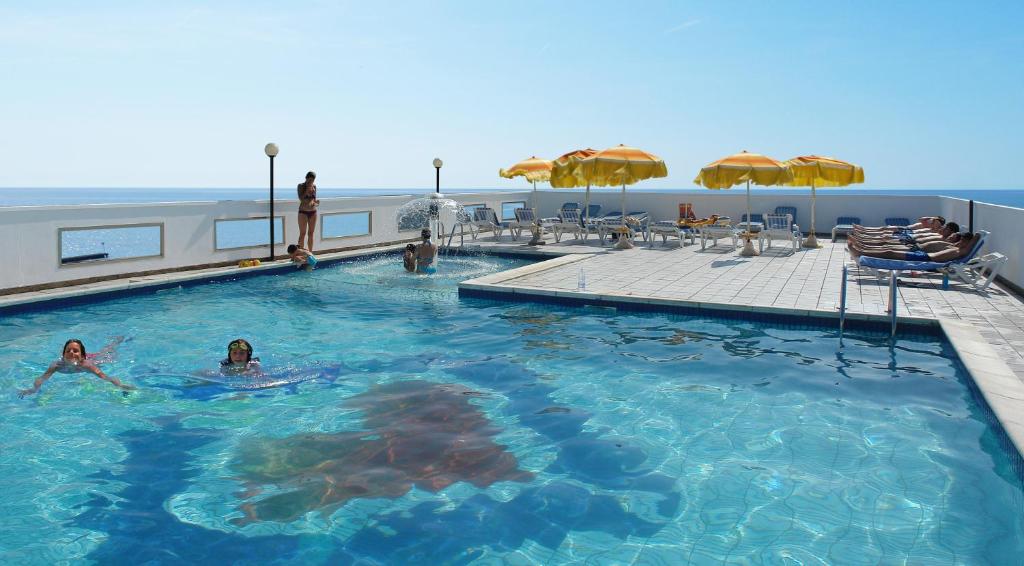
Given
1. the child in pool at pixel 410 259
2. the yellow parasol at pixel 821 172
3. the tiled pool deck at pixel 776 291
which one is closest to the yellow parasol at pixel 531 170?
the tiled pool deck at pixel 776 291

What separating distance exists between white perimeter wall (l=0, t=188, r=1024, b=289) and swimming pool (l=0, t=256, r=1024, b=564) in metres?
1.65

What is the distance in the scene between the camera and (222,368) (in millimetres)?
7238

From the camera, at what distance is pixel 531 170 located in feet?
58.4

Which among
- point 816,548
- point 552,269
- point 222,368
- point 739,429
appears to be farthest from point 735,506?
point 552,269

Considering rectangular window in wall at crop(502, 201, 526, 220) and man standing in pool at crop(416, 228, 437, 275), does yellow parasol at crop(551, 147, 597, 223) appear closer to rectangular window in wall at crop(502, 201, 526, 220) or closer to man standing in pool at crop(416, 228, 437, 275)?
man standing in pool at crop(416, 228, 437, 275)

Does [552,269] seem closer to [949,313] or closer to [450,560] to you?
[949,313]

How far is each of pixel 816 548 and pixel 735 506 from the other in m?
0.60

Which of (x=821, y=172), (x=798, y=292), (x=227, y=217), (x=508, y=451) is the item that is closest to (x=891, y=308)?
(x=798, y=292)

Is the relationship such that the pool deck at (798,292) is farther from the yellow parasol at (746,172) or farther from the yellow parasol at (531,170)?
the yellow parasol at (531,170)

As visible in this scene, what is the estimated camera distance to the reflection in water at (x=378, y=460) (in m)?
4.81

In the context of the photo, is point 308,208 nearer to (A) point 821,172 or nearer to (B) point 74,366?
(B) point 74,366

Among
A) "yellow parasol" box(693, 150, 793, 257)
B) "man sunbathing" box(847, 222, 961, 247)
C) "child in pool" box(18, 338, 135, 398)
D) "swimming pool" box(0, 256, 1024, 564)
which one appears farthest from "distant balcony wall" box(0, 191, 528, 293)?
"man sunbathing" box(847, 222, 961, 247)

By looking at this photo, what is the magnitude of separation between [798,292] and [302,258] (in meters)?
8.09

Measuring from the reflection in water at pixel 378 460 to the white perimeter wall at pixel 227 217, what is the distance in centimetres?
678
